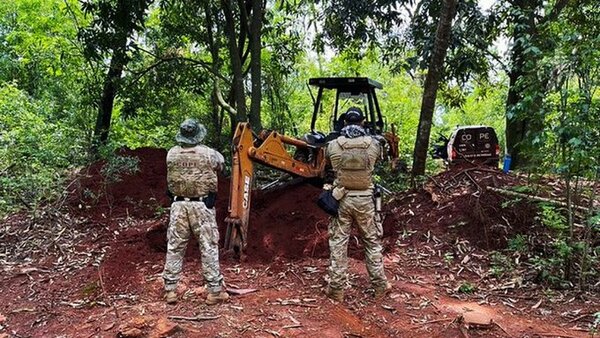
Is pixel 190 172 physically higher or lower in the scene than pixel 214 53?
lower

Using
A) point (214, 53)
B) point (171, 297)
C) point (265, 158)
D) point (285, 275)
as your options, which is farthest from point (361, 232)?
point (214, 53)

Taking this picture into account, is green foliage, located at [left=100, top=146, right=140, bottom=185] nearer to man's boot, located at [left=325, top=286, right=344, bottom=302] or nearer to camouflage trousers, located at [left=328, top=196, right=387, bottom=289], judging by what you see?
camouflage trousers, located at [left=328, top=196, right=387, bottom=289]

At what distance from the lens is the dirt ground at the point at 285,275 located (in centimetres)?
471

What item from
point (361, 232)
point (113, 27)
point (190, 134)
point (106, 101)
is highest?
point (113, 27)

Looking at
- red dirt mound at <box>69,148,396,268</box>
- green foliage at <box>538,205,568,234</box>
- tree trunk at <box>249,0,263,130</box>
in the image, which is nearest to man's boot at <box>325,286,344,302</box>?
red dirt mound at <box>69,148,396,268</box>

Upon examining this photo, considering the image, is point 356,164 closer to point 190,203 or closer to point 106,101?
point 190,203

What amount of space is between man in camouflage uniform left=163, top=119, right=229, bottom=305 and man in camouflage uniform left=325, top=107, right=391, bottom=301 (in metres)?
1.33

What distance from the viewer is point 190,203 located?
5285 mm

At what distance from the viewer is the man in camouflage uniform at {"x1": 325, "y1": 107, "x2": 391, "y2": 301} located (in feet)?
18.0

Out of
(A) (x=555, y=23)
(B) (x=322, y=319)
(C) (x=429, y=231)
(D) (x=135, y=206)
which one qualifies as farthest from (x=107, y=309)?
(A) (x=555, y=23)

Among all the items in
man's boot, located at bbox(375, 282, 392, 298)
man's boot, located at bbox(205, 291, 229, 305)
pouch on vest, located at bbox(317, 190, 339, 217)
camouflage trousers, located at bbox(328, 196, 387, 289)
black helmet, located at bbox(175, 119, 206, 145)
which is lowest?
man's boot, located at bbox(375, 282, 392, 298)

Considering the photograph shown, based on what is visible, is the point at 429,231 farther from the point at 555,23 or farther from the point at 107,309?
the point at 107,309

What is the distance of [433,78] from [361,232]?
4046 mm

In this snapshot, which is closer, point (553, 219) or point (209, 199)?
point (209, 199)
